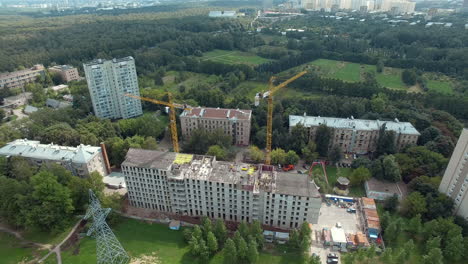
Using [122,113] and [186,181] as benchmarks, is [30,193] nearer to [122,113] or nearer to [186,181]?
[186,181]

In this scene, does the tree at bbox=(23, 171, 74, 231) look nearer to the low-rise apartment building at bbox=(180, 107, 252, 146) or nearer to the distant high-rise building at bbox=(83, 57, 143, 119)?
the low-rise apartment building at bbox=(180, 107, 252, 146)

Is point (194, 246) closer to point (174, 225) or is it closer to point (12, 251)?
point (174, 225)

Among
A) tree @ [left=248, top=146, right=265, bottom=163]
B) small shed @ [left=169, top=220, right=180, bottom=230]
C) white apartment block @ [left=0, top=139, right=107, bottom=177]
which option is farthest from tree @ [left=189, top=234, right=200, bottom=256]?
white apartment block @ [left=0, top=139, right=107, bottom=177]

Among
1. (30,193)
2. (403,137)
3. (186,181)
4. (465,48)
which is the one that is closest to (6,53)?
(30,193)

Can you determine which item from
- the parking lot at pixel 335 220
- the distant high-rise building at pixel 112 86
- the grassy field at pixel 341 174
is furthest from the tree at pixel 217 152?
the distant high-rise building at pixel 112 86

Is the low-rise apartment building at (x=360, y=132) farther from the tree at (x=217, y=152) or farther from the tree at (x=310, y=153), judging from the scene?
the tree at (x=217, y=152)

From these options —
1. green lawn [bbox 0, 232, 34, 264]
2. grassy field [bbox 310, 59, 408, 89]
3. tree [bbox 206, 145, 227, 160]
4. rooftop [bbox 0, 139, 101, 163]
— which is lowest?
green lawn [bbox 0, 232, 34, 264]

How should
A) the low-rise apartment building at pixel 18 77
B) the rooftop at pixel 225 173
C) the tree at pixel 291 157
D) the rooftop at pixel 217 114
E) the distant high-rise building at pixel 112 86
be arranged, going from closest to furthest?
the rooftop at pixel 225 173 < the tree at pixel 291 157 < the rooftop at pixel 217 114 < the distant high-rise building at pixel 112 86 < the low-rise apartment building at pixel 18 77
